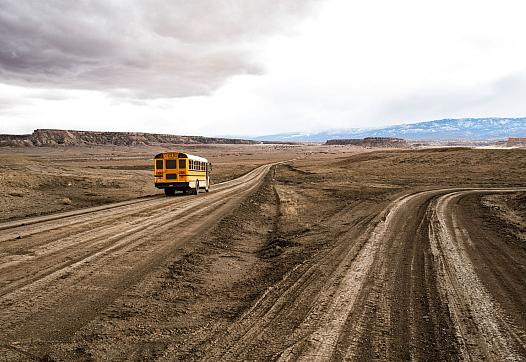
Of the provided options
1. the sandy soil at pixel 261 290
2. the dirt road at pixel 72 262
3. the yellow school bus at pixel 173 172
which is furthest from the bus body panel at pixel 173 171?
the sandy soil at pixel 261 290

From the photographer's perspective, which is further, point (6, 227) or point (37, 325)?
point (6, 227)

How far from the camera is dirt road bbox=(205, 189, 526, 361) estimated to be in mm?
4723

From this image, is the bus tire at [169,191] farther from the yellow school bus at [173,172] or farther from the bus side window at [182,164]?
the bus side window at [182,164]

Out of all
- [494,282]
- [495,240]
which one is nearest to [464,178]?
[495,240]

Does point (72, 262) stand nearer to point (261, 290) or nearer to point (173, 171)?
point (261, 290)

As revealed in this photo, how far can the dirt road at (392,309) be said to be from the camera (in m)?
4.72

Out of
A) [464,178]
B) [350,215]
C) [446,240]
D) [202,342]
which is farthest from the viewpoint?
[464,178]

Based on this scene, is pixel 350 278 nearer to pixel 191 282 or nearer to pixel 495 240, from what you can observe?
pixel 191 282

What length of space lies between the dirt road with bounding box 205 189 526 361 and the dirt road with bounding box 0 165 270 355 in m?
2.63

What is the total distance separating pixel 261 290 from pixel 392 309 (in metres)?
2.40

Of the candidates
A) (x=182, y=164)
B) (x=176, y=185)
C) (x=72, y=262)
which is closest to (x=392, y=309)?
(x=72, y=262)

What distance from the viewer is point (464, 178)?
1601 inches

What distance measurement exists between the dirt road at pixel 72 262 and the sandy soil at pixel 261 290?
0.13ft

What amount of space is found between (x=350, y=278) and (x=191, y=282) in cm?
326
